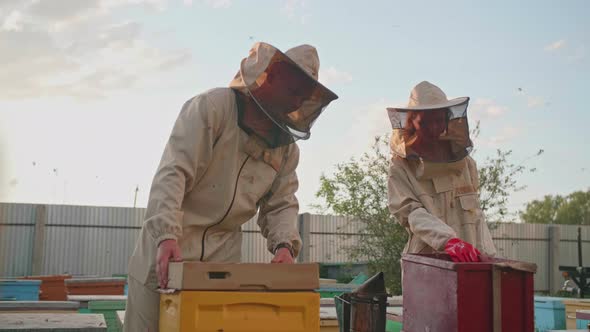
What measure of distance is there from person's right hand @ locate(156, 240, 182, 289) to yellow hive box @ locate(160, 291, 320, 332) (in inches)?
2.7

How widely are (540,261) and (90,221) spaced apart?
9.47 m

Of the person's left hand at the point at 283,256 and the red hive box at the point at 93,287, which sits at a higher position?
the person's left hand at the point at 283,256

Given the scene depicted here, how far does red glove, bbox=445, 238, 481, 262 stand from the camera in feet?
8.34

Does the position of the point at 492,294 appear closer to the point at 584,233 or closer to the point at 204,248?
the point at 204,248

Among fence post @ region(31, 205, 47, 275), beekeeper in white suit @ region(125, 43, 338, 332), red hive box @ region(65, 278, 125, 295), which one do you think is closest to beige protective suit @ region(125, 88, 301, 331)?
beekeeper in white suit @ region(125, 43, 338, 332)

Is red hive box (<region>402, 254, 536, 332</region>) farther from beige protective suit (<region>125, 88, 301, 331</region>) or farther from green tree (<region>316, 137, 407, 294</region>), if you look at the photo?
green tree (<region>316, 137, 407, 294</region>)

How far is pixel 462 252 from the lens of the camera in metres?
2.57

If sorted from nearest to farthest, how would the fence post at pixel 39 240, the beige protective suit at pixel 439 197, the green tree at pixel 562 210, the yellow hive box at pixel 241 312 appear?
the yellow hive box at pixel 241 312
the beige protective suit at pixel 439 197
the fence post at pixel 39 240
the green tree at pixel 562 210

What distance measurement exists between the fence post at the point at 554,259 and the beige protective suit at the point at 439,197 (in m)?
12.1

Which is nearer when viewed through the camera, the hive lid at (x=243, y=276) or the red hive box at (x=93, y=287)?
the hive lid at (x=243, y=276)

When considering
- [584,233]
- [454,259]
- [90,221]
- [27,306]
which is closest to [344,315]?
[454,259]

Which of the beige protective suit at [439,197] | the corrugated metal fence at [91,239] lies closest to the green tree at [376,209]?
the corrugated metal fence at [91,239]

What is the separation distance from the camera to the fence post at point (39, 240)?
11.8 meters

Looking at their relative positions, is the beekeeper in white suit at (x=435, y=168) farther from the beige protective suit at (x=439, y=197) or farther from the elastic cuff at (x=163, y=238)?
the elastic cuff at (x=163, y=238)
